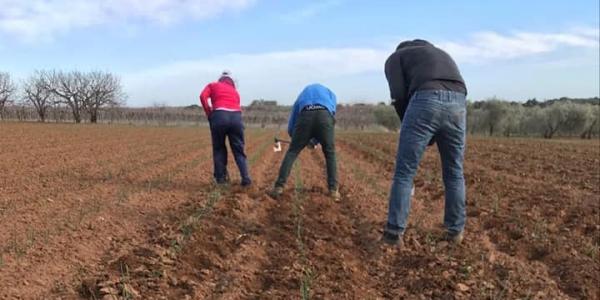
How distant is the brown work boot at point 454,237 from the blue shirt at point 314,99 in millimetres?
2689

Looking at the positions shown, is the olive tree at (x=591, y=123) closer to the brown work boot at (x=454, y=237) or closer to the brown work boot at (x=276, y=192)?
the brown work boot at (x=276, y=192)

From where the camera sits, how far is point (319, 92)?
6.80 m

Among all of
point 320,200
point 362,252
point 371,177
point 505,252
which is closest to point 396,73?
point 362,252

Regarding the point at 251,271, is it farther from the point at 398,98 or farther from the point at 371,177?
the point at 371,177

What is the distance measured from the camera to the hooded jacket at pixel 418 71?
14.2 ft

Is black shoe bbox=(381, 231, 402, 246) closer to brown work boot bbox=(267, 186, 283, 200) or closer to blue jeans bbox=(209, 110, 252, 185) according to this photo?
brown work boot bbox=(267, 186, 283, 200)

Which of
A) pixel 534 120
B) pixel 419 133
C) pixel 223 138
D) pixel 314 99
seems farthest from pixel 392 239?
pixel 534 120

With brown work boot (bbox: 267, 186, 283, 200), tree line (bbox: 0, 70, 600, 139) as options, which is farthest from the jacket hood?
tree line (bbox: 0, 70, 600, 139)

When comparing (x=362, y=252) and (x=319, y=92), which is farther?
(x=319, y=92)

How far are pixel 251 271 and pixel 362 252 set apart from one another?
3.65 ft

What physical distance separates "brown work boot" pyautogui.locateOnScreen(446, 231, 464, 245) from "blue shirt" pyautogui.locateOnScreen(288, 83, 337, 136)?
2.69 metres

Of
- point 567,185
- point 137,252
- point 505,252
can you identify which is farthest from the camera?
point 567,185

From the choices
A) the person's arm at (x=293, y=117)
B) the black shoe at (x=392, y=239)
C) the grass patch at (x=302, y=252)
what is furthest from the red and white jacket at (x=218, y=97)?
the black shoe at (x=392, y=239)

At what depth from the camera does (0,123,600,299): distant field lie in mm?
3389
